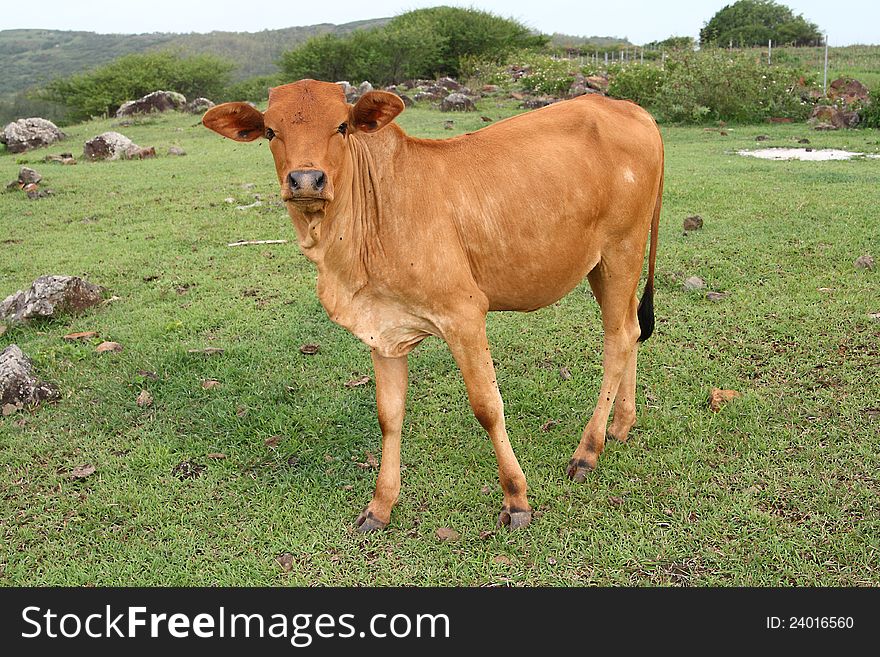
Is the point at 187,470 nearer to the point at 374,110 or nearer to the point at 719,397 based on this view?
the point at 374,110

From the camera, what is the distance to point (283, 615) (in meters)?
3.56

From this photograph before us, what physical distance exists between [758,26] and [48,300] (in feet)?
167

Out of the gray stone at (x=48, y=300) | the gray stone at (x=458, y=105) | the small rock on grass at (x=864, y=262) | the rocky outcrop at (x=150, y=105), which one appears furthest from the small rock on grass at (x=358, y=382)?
the rocky outcrop at (x=150, y=105)

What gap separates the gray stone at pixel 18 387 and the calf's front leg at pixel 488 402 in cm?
329

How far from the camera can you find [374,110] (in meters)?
3.43

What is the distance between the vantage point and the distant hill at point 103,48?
232 ft

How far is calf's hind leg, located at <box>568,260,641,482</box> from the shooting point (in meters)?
4.45

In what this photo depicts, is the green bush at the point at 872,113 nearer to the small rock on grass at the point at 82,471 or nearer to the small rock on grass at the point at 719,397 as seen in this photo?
the small rock on grass at the point at 719,397

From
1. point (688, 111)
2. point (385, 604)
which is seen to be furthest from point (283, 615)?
point (688, 111)

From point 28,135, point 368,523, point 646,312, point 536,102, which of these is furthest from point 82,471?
point 536,102

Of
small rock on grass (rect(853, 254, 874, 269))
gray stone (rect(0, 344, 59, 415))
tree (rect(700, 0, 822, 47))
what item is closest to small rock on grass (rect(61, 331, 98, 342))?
gray stone (rect(0, 344, 59, 415))

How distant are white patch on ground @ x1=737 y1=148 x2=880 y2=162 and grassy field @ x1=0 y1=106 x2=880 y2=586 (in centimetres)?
443

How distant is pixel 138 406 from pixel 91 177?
9.27 metres

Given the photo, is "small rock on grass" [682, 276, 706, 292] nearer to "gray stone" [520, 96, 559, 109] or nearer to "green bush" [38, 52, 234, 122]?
"gray stone" [520, 96, 559, 109]
